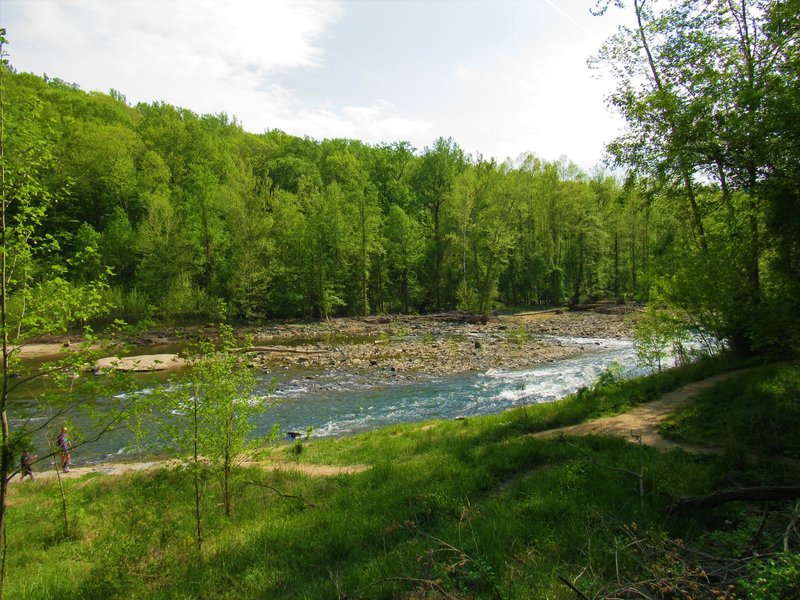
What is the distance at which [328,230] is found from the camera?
168ft

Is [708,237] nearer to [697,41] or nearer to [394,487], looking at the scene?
[697,41]

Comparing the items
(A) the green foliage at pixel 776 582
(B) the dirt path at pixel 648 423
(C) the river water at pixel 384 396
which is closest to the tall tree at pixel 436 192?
(C) the river water at pixel 384 396

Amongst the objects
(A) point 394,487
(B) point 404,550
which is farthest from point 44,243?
(A) point 394,487

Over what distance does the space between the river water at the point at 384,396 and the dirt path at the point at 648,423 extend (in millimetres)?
6204

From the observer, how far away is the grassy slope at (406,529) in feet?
16.7

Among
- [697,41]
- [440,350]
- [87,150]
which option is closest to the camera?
[697,41]

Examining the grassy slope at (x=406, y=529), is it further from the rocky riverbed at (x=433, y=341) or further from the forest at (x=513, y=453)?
the rocky riverbed at (x=433, y=341)

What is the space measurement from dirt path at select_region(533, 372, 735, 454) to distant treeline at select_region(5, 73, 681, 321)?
31206 millimetres

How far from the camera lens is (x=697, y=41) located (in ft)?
44.8

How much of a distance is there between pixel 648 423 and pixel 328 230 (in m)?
44.3

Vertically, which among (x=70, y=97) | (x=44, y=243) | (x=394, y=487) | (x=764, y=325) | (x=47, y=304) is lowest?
(x=394, y=487)

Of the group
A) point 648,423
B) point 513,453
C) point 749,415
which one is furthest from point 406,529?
point 749,415

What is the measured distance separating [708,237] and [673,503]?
11.3 metres

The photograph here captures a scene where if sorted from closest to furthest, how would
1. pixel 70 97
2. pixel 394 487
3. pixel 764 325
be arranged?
pixel 394 487 → pixel 764 325 → pixel 70 97
